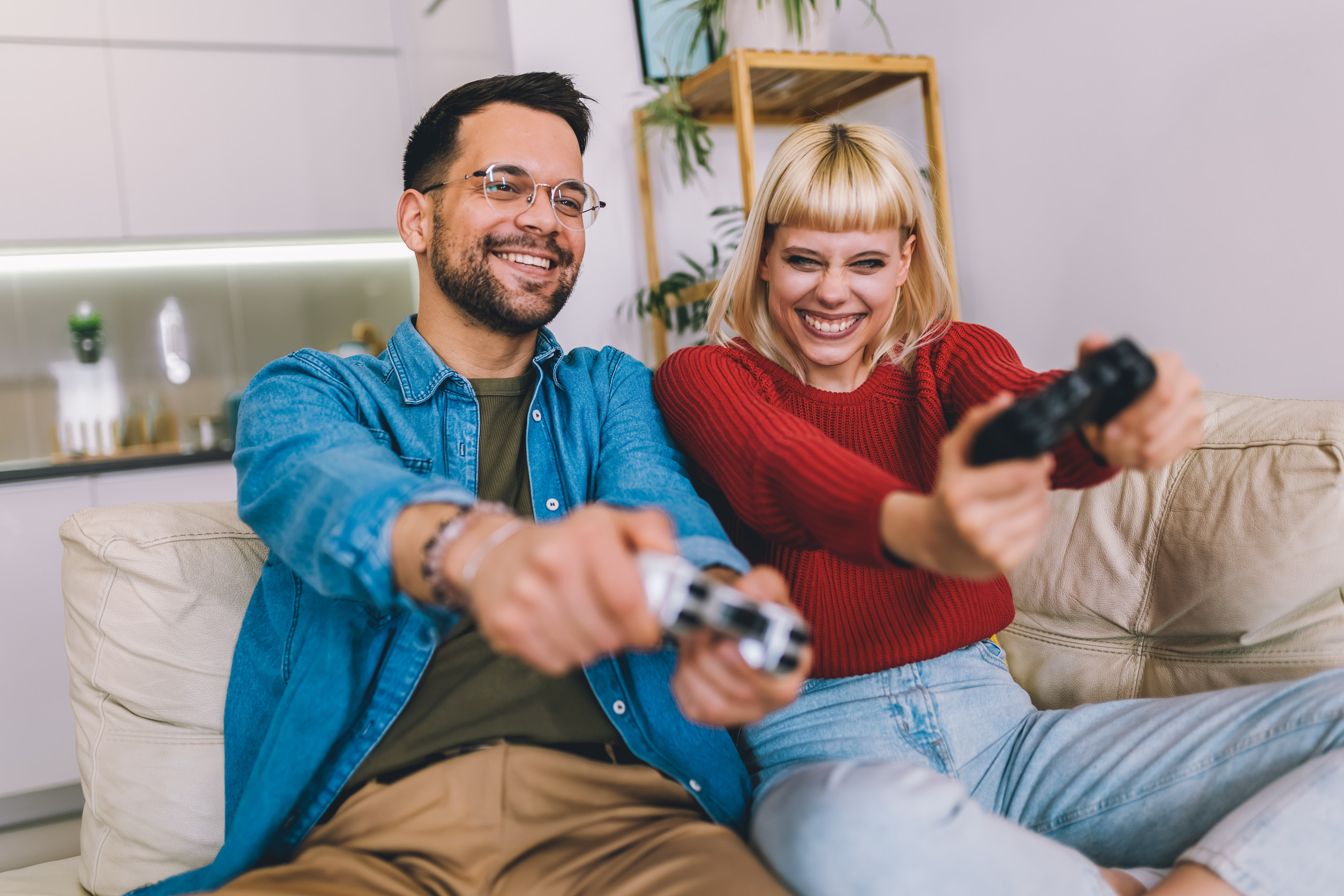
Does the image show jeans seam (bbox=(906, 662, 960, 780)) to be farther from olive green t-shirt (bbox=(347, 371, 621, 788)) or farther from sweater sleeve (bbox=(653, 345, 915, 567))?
olive green t-shirt (bbox=(347, 371, 621, 788))

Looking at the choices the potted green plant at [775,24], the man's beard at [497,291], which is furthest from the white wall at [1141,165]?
the man's beard at [497,291]

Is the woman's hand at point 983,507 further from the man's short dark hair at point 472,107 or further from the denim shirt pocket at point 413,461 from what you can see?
the man's short dark hair at point 472,107

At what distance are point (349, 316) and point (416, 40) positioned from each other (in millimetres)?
1044

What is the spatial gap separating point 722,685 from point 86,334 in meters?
3.38

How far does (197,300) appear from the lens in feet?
11.4

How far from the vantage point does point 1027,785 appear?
1037mm

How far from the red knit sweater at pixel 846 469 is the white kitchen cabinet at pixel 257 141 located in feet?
8.01

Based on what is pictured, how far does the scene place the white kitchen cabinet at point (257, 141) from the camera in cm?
305

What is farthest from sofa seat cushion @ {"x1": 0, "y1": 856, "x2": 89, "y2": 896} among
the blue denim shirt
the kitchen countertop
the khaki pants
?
the kitchen countertop

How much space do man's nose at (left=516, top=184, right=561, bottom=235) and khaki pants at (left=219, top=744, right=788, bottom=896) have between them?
0.66 meters

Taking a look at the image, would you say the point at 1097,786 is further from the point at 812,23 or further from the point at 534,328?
the point at 812,23

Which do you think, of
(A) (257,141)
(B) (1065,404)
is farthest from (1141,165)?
(A) (257,141)

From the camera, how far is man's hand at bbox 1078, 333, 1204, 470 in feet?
2.44

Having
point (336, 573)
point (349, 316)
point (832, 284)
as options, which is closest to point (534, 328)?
point (832, 284)
